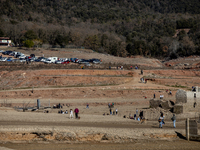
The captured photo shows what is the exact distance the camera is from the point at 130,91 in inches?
1849

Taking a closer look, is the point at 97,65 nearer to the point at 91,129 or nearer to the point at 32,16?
the point at 91,129

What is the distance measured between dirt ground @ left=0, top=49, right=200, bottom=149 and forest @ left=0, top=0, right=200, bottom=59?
71.8 ft

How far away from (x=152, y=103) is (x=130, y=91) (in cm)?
1273

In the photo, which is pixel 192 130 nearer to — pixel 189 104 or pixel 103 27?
pixel 189 104

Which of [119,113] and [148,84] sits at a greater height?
[148,84]

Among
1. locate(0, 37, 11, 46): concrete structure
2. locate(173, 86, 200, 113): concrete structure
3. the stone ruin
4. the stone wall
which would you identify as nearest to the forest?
locate(0, 37, 11, 46): concrete structure

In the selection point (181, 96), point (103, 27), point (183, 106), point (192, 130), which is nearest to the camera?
point (192, 130)

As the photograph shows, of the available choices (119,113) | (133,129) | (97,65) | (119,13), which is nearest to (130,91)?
(119,113)

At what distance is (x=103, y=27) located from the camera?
141250 millimetres

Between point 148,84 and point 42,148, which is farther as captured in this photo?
point 148,84

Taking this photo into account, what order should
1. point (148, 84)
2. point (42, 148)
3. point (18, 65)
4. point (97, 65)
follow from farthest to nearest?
point (97, 65), point (18, 65), point (148, 84), point (42, 148)

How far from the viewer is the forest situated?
321 feet

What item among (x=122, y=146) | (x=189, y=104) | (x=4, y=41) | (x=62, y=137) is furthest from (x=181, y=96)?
(x=4, y=41)

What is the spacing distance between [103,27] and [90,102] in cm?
10243
